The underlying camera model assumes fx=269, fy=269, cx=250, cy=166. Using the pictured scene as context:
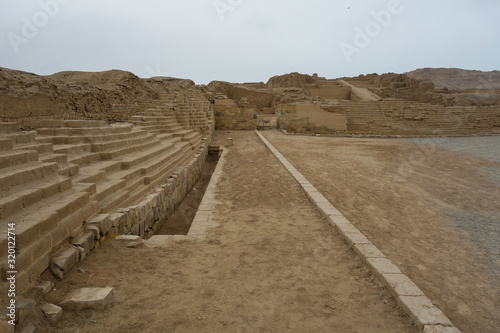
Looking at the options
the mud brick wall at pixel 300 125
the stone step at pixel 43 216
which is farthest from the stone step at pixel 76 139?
the mud brick wall at pixel 300 125

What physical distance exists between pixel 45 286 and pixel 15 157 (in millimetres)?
1649

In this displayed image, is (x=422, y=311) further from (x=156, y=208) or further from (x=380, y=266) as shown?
(x=156, y=208)

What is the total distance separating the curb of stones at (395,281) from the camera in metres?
2.19

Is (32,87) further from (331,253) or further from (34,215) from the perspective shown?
(331,253)

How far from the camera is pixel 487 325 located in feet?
7.69

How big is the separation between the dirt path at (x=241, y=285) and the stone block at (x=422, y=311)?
0.25 ft

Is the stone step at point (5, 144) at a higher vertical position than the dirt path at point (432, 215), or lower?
higher

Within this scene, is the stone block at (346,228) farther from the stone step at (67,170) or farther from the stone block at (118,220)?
the stone step at (67,170)

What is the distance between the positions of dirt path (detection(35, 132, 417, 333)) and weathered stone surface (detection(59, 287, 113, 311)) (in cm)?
6

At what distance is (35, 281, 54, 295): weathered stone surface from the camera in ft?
7.83

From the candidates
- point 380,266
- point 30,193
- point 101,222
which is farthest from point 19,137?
point 380,266

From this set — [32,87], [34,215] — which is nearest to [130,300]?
[34,215]

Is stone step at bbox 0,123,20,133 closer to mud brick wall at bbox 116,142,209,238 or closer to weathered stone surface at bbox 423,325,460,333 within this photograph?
mud brick wall at bbox 116,142,209,238

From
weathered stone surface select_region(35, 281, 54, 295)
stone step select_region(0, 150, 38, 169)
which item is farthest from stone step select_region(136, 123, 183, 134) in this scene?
weathered stone surface select_region(35, 281, 54, 295)
